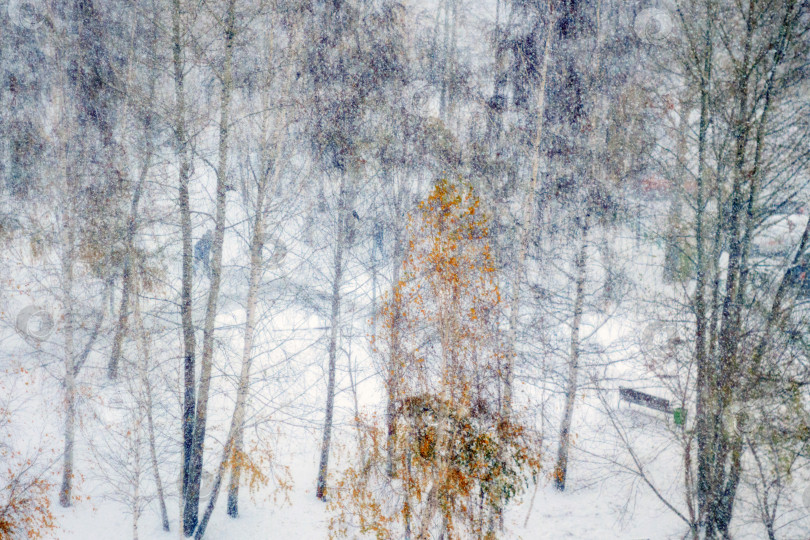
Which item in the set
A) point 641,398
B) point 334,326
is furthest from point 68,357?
point 641,398

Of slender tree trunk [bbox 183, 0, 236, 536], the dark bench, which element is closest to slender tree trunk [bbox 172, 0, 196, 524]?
slender tree trunk [bbox 183, 0, 236, 536]

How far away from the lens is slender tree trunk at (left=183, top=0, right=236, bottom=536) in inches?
276

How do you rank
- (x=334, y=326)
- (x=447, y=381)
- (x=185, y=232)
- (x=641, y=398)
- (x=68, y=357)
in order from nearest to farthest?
(x=447, y=381) < (x=185, y=232) < (x=68, y=357) < (x=334, y=326) < (x=641, y=398)

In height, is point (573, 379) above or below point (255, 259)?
below

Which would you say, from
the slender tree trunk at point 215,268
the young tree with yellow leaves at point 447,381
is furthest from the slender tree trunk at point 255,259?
the young tree with yellow leaves at point 447,381

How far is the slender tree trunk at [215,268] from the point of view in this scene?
23.0ft

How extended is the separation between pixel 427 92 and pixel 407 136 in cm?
107

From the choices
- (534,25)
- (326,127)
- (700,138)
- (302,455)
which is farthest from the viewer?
(302,455)

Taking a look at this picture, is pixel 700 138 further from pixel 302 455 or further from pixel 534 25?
pixel 302 455

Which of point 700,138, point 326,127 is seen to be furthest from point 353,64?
point 700,138

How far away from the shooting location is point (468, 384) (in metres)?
5.38

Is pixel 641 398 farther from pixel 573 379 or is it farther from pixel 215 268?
pixel 215 268

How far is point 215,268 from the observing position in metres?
7.13

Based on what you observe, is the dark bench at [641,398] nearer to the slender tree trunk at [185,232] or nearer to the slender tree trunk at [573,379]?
the slender tree trunk at [573,379]
